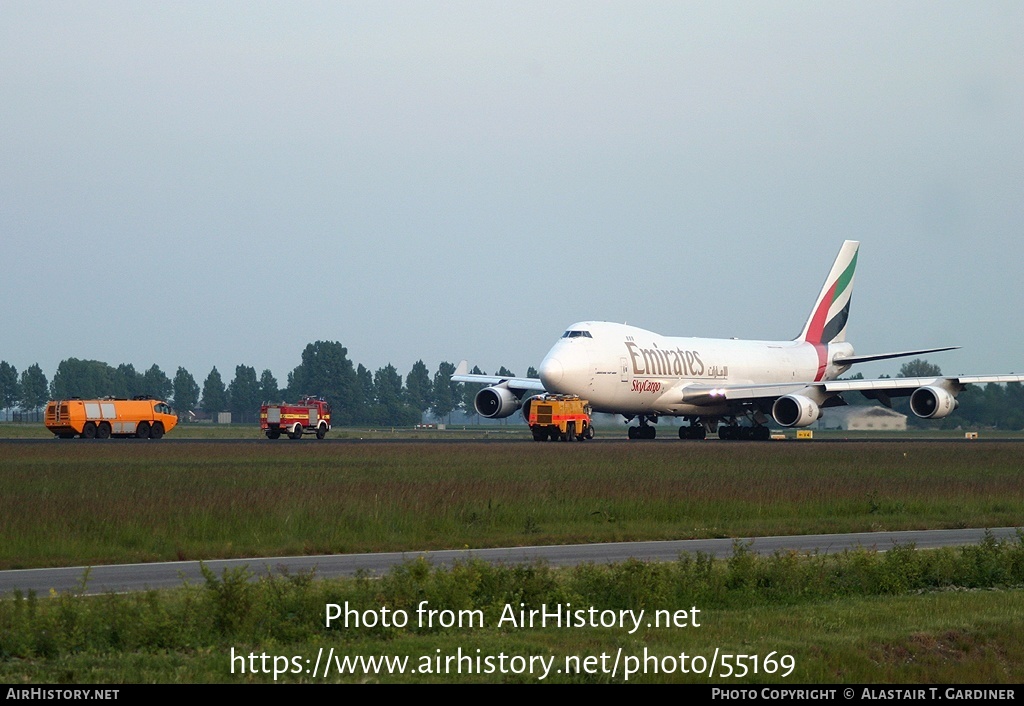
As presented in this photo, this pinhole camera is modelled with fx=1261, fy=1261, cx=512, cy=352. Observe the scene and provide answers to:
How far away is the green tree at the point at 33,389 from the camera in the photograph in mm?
170875

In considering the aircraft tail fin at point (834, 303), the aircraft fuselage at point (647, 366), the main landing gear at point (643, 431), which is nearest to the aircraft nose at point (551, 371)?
the aircraft fuselage at point (647, 366)

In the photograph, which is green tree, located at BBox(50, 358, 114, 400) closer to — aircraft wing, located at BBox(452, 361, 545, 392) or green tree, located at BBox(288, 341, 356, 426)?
green tree, located at BBox(288, 341, 356, 426)

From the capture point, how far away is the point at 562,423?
6366 centimetres

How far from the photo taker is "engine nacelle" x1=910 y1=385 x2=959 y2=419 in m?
64.8

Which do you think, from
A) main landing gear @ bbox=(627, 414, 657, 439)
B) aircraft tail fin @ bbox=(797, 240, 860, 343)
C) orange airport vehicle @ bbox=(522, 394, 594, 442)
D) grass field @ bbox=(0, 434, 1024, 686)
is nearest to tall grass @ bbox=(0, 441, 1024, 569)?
grass field @ bbox=(0, 434, 1024, 686)

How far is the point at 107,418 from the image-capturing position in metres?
68.5

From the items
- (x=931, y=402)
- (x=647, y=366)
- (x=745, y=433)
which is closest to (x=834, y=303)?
(x=745, y=433)

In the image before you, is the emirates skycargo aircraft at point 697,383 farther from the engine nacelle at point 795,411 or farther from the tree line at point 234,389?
the tree line at point 234,389

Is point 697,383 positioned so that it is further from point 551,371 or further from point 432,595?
point 432,595

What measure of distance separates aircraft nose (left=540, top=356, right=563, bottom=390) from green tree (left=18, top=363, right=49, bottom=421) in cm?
12724
